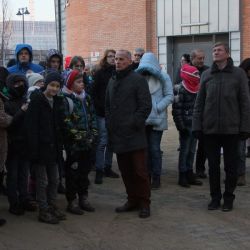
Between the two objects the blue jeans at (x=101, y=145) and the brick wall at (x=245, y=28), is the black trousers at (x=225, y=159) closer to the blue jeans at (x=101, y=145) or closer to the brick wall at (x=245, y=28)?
the blue jeans at (x=101, y=145)

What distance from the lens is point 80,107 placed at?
6.25 metres

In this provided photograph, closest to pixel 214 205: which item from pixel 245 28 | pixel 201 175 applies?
pixel 201 175

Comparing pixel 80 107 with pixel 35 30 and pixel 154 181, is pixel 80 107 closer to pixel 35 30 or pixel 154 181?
pixel 154 181

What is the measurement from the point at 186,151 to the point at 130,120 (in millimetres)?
2007

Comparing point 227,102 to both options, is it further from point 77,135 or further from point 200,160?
point 200,160

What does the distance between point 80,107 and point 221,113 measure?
162cm

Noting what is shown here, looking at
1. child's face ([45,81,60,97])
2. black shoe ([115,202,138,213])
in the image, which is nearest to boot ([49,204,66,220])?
black shoe ([115,202,138,213])

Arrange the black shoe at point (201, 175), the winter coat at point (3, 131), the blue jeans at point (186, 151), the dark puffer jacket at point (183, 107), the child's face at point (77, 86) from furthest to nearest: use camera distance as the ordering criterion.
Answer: the black shoe at point (201, 175) → the blue jeans at point (186, 151) → the dark puffer jacket at point (183, 107) → the child's face at point (77, 86) → the winter coat at point (3, 131)

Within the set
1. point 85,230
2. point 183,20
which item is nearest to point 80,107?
point 85,230

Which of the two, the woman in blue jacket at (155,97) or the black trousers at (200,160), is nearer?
the woman in blue jacket at (155,97)

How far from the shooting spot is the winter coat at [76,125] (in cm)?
614

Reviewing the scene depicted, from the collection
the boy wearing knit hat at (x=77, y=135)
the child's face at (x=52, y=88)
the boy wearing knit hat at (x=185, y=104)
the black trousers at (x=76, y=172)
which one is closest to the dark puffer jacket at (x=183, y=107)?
the boy wearing knit hat at (x=185, y=104)

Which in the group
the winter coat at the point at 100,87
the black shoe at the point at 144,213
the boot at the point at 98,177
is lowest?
the black shoe at the point at 144,213

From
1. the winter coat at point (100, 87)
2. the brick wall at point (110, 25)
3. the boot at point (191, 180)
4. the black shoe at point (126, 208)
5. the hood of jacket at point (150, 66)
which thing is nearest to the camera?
the black shoe at point (126, 208)
